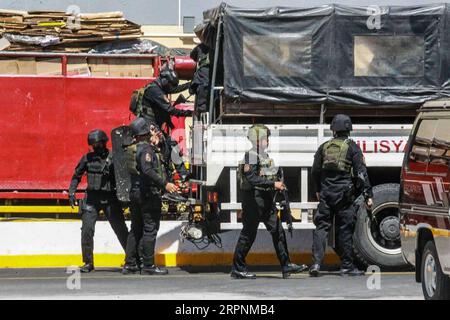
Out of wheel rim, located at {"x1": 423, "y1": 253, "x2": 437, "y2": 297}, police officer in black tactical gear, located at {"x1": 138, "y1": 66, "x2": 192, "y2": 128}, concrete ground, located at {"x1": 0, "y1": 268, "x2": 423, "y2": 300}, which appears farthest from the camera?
police officer in black tactical gear, located at {"x1": 138, "y1": 66, "x2": 192, "y2": 128}

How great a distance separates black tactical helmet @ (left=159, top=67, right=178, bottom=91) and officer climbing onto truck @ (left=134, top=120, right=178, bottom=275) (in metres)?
1.38

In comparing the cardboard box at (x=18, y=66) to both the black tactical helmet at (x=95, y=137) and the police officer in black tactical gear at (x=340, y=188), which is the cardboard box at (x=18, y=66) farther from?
the police officer in black tactical gear at (x=340, y=188)

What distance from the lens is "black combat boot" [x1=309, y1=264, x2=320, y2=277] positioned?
1445cm

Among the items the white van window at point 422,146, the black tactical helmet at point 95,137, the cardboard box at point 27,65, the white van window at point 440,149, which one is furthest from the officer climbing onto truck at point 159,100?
the white van window at point 440,149

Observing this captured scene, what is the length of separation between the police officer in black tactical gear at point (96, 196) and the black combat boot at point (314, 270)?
263 cm

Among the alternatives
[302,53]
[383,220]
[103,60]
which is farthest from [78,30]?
[383,220]

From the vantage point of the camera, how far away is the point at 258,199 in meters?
14.4

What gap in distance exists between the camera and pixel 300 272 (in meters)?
15.0

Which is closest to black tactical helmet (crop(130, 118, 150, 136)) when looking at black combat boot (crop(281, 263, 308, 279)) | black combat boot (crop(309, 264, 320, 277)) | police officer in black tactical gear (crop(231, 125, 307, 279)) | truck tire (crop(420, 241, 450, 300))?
police officer in black tactical gear (crop(231, 125, 307, 279))

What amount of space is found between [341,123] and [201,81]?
2.44 meters

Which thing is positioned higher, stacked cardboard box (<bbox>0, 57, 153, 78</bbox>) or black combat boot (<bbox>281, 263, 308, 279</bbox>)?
stacked cardboard box (<bbox>0, 57, 153, 78</bbox>)

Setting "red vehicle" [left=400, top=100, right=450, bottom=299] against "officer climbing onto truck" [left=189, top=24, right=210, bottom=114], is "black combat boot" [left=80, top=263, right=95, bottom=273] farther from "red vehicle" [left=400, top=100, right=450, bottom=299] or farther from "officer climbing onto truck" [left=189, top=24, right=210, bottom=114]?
"red vehicle" [left=400, top=100, right=450, bottom=299]

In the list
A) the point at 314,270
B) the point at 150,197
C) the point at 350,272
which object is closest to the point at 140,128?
the point at 150,197
